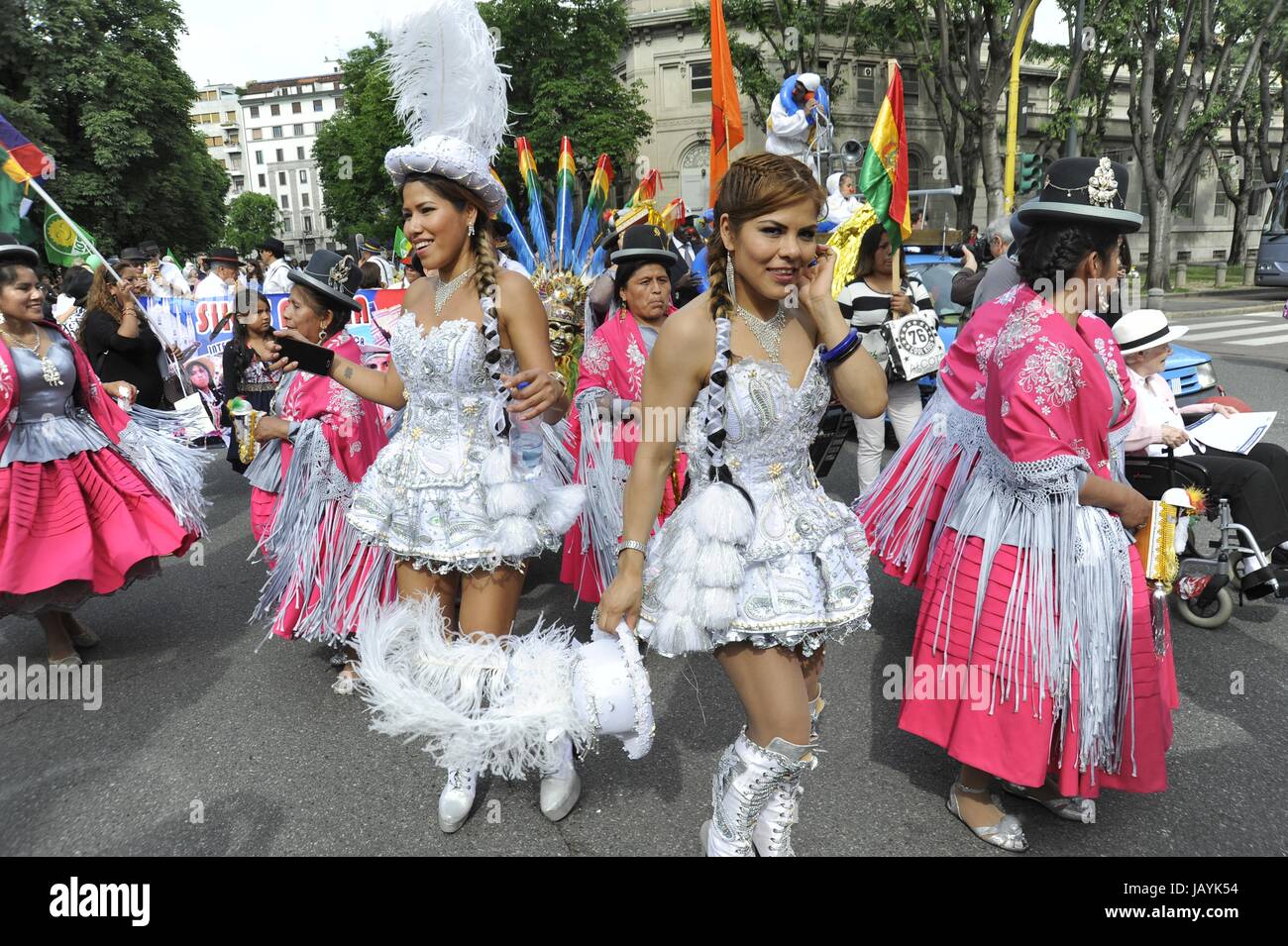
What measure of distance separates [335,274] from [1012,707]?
131 inches

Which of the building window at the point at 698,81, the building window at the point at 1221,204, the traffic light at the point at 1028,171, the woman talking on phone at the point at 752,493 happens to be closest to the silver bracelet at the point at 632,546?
the woman talking on phone at the point at 752,493

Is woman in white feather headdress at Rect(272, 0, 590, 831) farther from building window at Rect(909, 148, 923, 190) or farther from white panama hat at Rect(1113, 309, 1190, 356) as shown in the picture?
building window at Rect(909, 148, 923, 190)

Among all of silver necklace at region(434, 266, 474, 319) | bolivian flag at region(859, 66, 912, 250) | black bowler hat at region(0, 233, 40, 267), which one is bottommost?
silver necklace at region(434, 266, 474, 319)

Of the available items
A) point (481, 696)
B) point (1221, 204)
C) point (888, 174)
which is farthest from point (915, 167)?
point (481, 696)

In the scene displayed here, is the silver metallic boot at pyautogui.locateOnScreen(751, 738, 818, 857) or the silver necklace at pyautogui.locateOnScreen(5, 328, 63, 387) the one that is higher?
the silver necklace at pyautogui.locateOnScreen(5, 328, 63, 387)

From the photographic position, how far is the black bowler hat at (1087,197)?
2416mm

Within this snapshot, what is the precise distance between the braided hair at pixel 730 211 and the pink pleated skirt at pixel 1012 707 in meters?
0.98

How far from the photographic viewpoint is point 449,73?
2.98 metres

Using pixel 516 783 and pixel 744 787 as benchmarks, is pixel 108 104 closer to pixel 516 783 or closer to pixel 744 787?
pixel 516 783

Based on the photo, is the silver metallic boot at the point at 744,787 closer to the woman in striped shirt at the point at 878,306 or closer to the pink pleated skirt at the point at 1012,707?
the pink pleated skirt at the point at 1012,707

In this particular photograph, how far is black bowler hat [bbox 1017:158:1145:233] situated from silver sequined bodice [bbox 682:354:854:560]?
907 mm

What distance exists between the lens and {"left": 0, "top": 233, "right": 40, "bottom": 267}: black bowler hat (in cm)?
390

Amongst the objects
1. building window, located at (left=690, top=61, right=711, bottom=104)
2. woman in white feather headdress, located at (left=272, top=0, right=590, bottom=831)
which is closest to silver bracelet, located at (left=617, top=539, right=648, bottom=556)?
woman in white feather headdress, located at (left=272, top=0, right=590, bottom=831)
